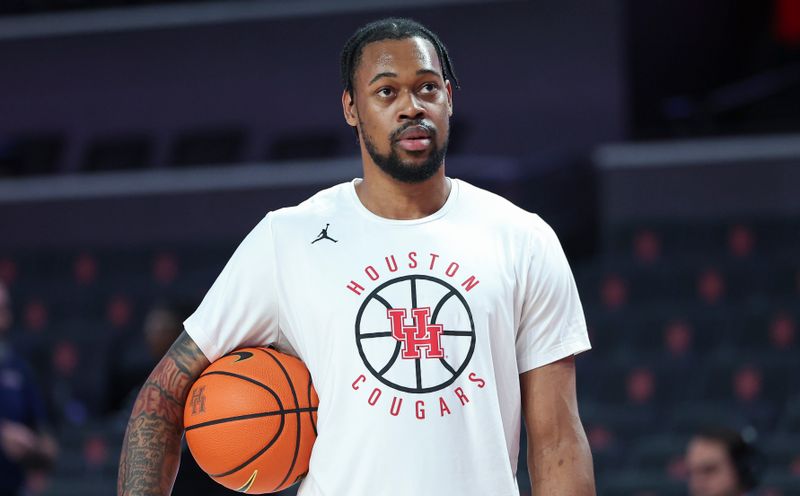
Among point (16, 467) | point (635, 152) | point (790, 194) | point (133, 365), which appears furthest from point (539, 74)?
point (16, 467)

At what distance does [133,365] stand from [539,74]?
5.43 m

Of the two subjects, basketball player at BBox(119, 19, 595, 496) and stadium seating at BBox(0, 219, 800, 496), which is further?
stadium seating at BBox(0, 219, 800, 496)

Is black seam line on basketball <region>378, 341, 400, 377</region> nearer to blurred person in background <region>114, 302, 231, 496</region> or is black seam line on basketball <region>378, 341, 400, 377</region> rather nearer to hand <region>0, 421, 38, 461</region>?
blurred person in background <region>114, 302, 231, 496</region>

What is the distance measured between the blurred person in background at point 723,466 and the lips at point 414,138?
2371 mm

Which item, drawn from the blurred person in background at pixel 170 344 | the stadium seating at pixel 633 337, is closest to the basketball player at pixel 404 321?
the blurred person in background at pixel 170 344

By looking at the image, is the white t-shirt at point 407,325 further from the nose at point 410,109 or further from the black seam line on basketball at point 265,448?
the nose at point 410,109

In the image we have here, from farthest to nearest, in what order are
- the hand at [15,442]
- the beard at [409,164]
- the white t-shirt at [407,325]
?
1. the hand at [15,442]
2. the beard at [409,164]
3. the white t-shirt at [407,325]

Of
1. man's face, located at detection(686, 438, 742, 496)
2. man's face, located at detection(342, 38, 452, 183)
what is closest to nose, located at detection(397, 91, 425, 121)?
man's face, located at detection(342, 38, 452, 183)

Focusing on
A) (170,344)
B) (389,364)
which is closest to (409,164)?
(389,364)

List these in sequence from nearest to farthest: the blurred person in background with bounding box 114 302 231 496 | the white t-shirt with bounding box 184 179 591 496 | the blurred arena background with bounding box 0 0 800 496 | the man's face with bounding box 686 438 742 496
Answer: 1. the white t-shirt with bounding box 184 179 591 496
2. the blurred person in background with bounding box 114 302 231 496
3. the man's face with bounding box 686 438 742 496
4. the blurred arena background with bounding box 0 0 800 496

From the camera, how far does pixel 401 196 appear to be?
2492mm

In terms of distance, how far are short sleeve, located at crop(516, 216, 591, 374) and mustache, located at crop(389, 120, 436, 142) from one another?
29 cm

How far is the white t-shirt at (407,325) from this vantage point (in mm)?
2334

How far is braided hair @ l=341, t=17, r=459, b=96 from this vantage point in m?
2.47
